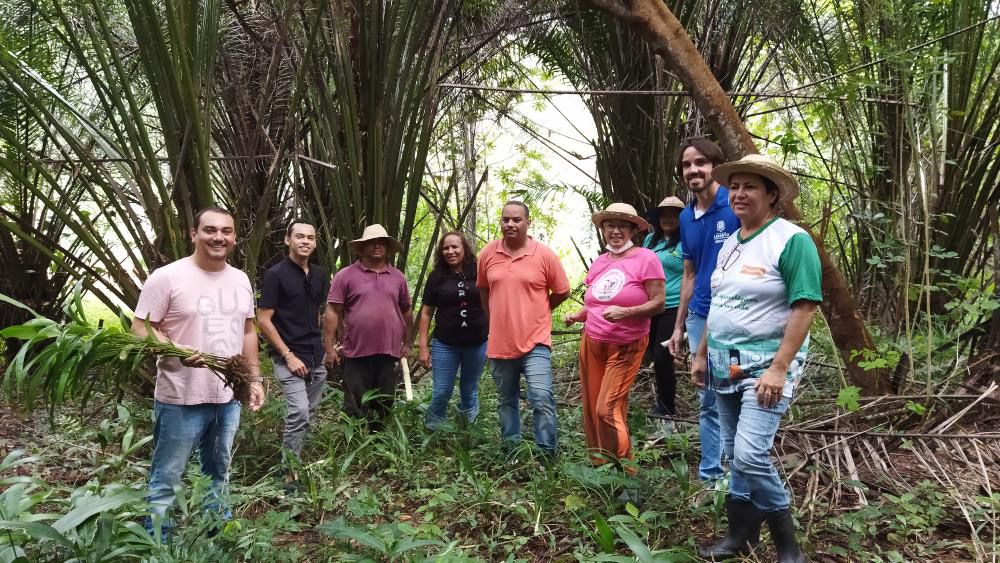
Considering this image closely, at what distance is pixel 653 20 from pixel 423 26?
1215 mm

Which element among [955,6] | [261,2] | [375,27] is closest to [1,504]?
[375,27]

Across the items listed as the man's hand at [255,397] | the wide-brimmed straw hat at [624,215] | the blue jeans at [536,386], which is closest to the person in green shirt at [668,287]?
the wide-brimmed straw hat at [624,215]

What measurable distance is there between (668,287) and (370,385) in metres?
1.80

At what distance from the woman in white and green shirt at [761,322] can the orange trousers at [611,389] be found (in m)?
0.84

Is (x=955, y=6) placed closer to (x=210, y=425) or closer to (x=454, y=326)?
(x=454, y=326)

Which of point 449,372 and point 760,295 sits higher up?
point 760,295

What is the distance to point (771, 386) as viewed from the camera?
2.21 meters

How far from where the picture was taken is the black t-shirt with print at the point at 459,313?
3.98 metres

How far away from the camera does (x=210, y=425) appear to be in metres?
2.69

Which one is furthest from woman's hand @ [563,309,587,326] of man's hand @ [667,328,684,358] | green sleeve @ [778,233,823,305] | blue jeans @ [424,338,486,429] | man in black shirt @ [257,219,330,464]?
green sleeve @ [778,233,823,305]

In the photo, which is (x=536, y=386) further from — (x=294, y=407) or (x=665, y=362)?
(x=294, y=407)

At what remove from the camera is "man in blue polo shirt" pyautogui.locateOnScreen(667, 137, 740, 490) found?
2.97 m

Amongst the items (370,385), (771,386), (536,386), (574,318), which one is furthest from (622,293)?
(370,385)

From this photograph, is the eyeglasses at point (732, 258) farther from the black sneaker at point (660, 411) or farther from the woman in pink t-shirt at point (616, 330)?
the black sneaker at point (660, 411)
